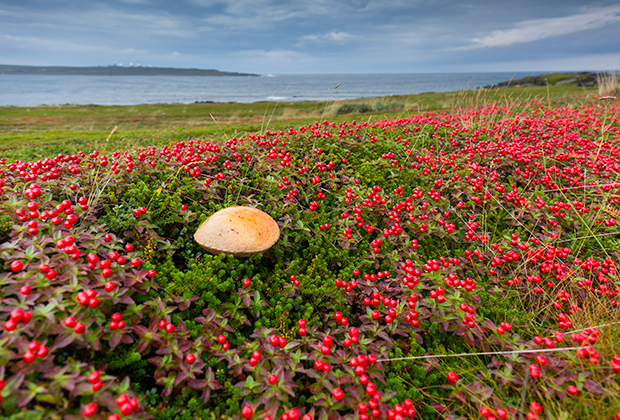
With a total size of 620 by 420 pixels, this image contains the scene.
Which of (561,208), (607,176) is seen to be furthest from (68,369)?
(607,176)

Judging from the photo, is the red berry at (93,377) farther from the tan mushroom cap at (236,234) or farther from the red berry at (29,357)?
the tan mushroom cap at (236,234)

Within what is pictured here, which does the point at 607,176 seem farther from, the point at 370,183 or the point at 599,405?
the point at 599,405

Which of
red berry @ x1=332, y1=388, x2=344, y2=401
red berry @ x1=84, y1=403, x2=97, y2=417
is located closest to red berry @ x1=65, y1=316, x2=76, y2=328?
red berry @ x1=84, y1=403, x2=97, y2=417

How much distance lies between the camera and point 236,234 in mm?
3400

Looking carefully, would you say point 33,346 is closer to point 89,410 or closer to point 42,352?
point 42,352

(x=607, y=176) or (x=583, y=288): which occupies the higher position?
(x=607, y=176)

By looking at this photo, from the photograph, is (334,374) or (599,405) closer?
(599,405)

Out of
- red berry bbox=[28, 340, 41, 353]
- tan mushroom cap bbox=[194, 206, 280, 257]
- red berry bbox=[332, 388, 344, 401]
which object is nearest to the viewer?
red berry bbox=[28, 340, 41, 353]

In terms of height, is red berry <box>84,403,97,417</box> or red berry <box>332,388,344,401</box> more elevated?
red berry <box>84,403,97,417</box>

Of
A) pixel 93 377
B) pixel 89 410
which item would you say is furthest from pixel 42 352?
pixel 89 410

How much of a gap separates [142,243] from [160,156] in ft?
7.38

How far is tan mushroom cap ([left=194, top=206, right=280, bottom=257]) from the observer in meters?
3.39

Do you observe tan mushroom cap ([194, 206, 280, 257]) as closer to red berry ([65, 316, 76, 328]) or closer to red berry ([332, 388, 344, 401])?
red berry ([65, 316, 76, 328])

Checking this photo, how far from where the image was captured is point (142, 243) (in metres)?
3.61
